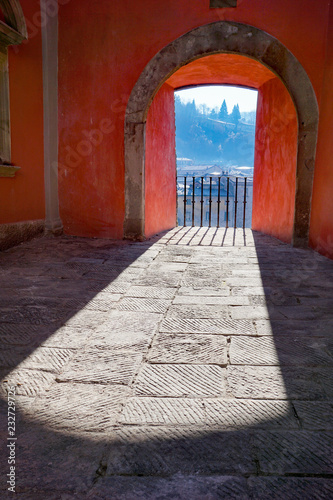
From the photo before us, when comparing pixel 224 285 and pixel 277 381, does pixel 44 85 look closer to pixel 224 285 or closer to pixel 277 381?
pixel 224 285

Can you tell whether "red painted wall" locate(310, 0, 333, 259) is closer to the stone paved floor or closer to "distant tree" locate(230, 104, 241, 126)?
the stone paved floor

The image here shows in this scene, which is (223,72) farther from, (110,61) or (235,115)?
(235,115)

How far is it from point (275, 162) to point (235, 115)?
312ft

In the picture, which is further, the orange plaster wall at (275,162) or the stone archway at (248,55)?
the orange plaster wall at (275,162)

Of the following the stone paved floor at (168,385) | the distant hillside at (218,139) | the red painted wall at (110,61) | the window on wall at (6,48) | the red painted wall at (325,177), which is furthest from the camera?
the distant hillside at (218,139)

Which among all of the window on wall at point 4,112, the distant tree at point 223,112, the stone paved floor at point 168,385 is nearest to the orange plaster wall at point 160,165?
the window on wall at point 4,112

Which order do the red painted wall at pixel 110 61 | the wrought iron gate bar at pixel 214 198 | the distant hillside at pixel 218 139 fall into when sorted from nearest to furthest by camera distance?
the red painted wall at pixel 110 61 < the wrought iron gate bar at pixel 214 198 < the distant hillside at pixel 218 139

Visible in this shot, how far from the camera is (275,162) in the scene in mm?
6160

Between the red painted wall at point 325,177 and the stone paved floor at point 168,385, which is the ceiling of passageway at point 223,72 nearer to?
the red painted wall at point 325,177

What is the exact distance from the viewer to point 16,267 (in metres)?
3.57

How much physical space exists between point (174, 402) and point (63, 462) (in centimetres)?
46

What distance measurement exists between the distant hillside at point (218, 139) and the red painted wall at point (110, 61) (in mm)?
87989

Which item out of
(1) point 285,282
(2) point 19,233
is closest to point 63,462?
(1) point 285,282

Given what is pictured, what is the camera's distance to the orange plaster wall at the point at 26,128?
4383 mm
